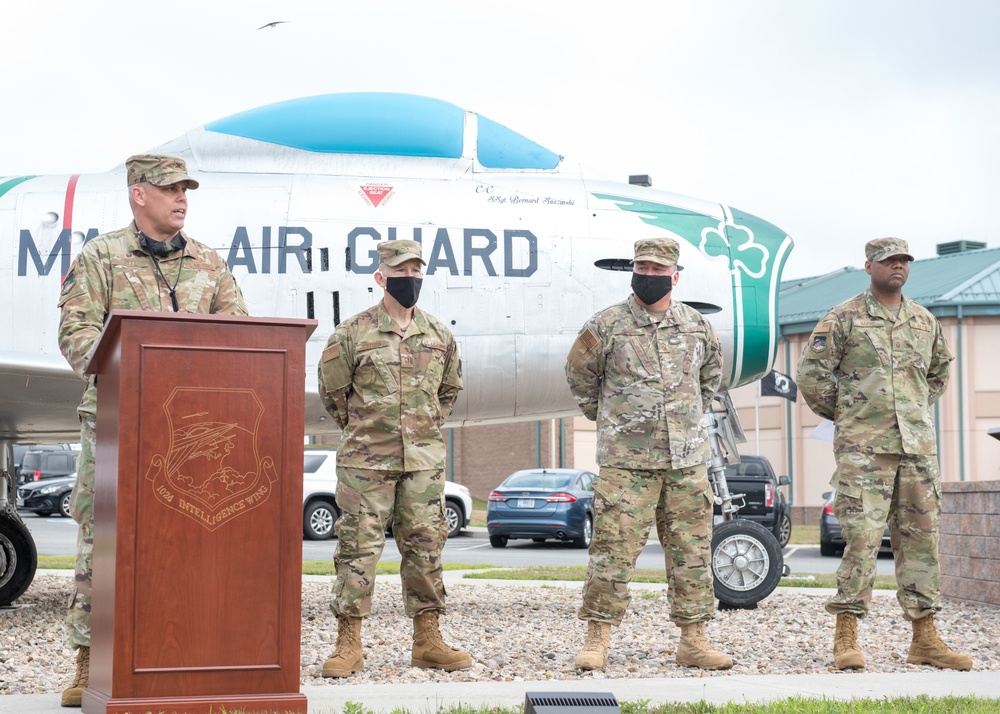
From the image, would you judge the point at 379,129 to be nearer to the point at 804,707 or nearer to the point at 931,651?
the point at 931,651

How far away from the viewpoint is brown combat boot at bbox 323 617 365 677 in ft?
18.8

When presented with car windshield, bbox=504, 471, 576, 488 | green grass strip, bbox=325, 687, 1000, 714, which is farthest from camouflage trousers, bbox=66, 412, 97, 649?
car windshield, bbox=504, 471, 576, 488

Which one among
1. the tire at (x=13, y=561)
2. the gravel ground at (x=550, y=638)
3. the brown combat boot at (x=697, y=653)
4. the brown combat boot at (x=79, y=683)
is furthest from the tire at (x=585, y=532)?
the brown combat boot at (x=79, y=683)

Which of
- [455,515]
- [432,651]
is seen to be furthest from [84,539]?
[455,515]

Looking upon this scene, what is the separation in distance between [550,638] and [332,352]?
258 centimetres

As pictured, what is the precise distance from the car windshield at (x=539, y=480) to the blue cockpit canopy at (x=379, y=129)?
13733 millimetres

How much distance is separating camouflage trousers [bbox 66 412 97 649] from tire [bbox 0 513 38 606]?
474 centimetres

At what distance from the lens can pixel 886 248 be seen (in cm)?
658

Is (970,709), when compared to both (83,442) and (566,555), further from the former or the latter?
(566,555)

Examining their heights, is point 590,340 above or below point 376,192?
below

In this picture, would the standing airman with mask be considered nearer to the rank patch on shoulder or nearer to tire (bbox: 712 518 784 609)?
the rank patch on shoulder

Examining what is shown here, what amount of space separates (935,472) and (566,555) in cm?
1385

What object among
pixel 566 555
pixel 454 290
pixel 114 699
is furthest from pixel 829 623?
pixel 566 555

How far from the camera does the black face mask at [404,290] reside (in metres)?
6.02
